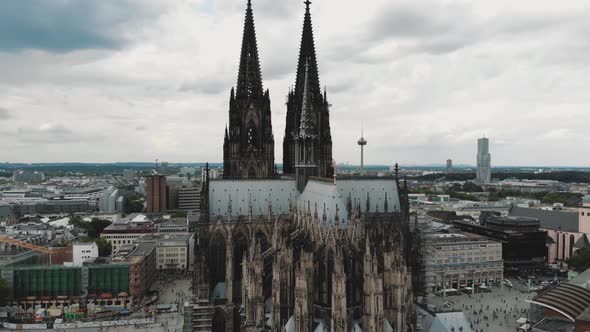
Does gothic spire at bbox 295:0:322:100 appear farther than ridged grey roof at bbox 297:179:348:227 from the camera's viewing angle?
Yes

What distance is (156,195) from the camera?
573 ft

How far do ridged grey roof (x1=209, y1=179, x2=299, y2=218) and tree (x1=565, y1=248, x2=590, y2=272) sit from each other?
201 ft

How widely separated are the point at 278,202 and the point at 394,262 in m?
20.9

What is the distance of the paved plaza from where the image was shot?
64.3m

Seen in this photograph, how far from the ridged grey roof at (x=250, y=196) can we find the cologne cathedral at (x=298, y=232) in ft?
0.40

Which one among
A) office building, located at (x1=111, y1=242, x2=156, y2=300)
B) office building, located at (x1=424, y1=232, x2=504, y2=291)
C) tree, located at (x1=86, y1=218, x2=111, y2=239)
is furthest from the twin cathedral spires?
tree, located at (x1=86, y1=218, x2=111, y2=239)

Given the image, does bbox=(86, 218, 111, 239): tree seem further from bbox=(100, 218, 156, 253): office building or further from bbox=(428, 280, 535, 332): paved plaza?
bbox=(428, 280, 535, 332): paved plaza

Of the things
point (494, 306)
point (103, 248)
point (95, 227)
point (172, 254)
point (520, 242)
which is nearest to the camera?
point (494, 306)

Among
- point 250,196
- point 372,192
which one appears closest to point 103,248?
point 250,196

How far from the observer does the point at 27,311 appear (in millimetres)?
71500

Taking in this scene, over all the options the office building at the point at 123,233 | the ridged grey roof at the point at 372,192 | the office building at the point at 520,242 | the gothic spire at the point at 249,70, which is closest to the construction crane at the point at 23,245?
the office building at the point at 123,233

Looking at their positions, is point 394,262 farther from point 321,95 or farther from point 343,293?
point 321,95

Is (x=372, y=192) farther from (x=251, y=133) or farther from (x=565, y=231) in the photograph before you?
(x=565, y=231)

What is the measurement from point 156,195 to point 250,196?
124244 millimetres
